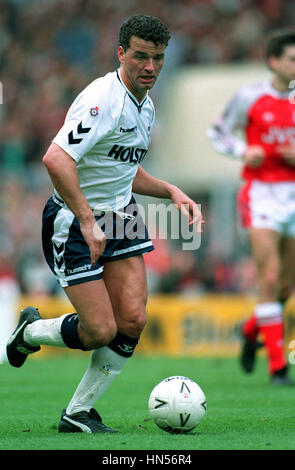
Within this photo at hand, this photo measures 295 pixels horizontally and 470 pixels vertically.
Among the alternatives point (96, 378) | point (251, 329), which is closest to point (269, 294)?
point (251, 329)

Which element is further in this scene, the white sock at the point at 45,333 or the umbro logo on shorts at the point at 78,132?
the white sock at the point at 45,333

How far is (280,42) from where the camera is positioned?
7.68m

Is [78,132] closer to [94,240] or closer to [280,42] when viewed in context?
[94,240]

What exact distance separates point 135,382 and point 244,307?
4.40 meters

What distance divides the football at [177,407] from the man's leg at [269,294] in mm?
2567

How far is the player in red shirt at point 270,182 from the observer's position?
24.6ft

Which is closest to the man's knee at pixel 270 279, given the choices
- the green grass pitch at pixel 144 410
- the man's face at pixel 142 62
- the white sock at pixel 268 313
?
the white sock at pixel 268 313

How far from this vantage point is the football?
190 inches

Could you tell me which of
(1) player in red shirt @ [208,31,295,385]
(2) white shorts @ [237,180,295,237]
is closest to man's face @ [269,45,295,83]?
(1) player in red shirt @ [208,31,295,385]

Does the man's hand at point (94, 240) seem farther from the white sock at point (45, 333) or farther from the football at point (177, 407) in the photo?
the football at point (177, 407)

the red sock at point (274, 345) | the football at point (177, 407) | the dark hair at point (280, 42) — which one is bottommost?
the football at point (177, 407)

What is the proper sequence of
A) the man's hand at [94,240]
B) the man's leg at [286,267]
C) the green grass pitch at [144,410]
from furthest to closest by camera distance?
1. the man's leg at [286,267]
2. the man's hand at [94,240]
3. the green grass pitch at [144,410]

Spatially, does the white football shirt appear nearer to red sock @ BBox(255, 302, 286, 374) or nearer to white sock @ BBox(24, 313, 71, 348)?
white sock @ BBox(24, 313, 71, 348)
